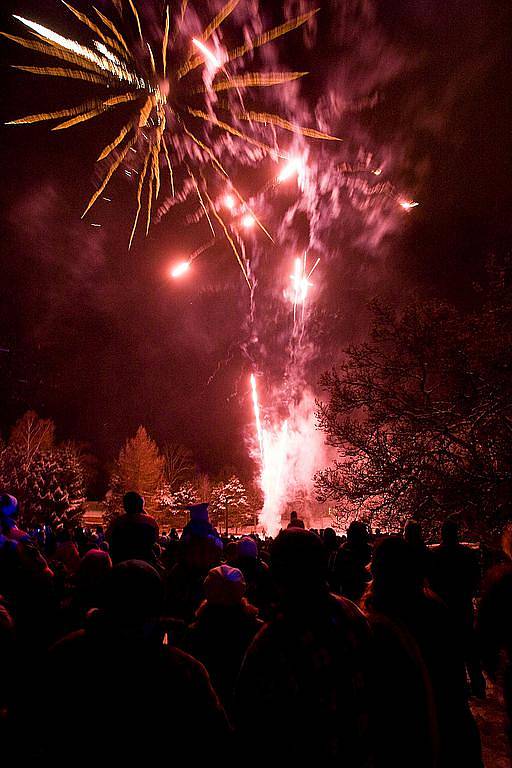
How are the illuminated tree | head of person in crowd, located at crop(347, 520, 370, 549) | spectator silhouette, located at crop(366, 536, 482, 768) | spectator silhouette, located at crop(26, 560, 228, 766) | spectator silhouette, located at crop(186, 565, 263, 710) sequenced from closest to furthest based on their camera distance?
spectator silhouette, located at crop(26, 560, 228, 766)
spectator silhouette, located at crop(366, 536, 482, 768)
spectator silhouette, located at crop(186, 565, 263, 710)
head of person in crowd, located at crop(347, 520, 370, 549)
the illuminated tree

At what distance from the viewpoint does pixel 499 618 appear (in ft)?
8.34

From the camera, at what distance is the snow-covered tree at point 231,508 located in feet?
165

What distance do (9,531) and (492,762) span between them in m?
5.36

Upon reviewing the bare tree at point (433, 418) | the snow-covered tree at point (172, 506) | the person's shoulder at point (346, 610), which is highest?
the snow-covered tree at point (172, 506)

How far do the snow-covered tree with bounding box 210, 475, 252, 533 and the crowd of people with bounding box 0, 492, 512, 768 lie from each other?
156 feet

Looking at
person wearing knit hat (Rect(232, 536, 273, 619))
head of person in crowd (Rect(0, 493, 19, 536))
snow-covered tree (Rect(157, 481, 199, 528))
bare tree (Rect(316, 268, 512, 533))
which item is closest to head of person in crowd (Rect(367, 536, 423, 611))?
person wearing knit hat (Rect(232, 536, 273, 619))

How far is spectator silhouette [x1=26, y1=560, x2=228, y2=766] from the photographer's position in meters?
1.62

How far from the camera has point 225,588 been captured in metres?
3.01

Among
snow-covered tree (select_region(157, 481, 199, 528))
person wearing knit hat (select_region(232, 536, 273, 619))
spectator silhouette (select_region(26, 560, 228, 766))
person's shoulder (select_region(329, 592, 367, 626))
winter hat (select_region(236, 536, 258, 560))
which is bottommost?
spectator silhouette (select_region(26, 560, 228, 766))

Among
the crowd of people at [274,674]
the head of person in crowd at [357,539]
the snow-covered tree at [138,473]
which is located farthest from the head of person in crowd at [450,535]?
the snow-covered tree at [138,473]

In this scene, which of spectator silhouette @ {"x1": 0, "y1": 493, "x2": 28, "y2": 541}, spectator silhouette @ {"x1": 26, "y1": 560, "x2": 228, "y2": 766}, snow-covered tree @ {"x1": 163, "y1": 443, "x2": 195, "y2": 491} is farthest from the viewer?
snow-covered tree @ {"x1": 163, "y1": 443, "x2": 195, "y2": 491}

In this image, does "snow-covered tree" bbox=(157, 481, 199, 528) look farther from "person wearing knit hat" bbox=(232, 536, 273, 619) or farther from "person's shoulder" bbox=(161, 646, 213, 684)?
"person's shoulder" bbox=(161, 646, 213, 684)

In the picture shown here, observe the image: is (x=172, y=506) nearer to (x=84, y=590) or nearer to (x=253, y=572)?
(x=253, y=572)

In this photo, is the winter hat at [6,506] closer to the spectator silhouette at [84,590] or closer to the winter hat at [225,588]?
the spectator silhouette at [84,590]
